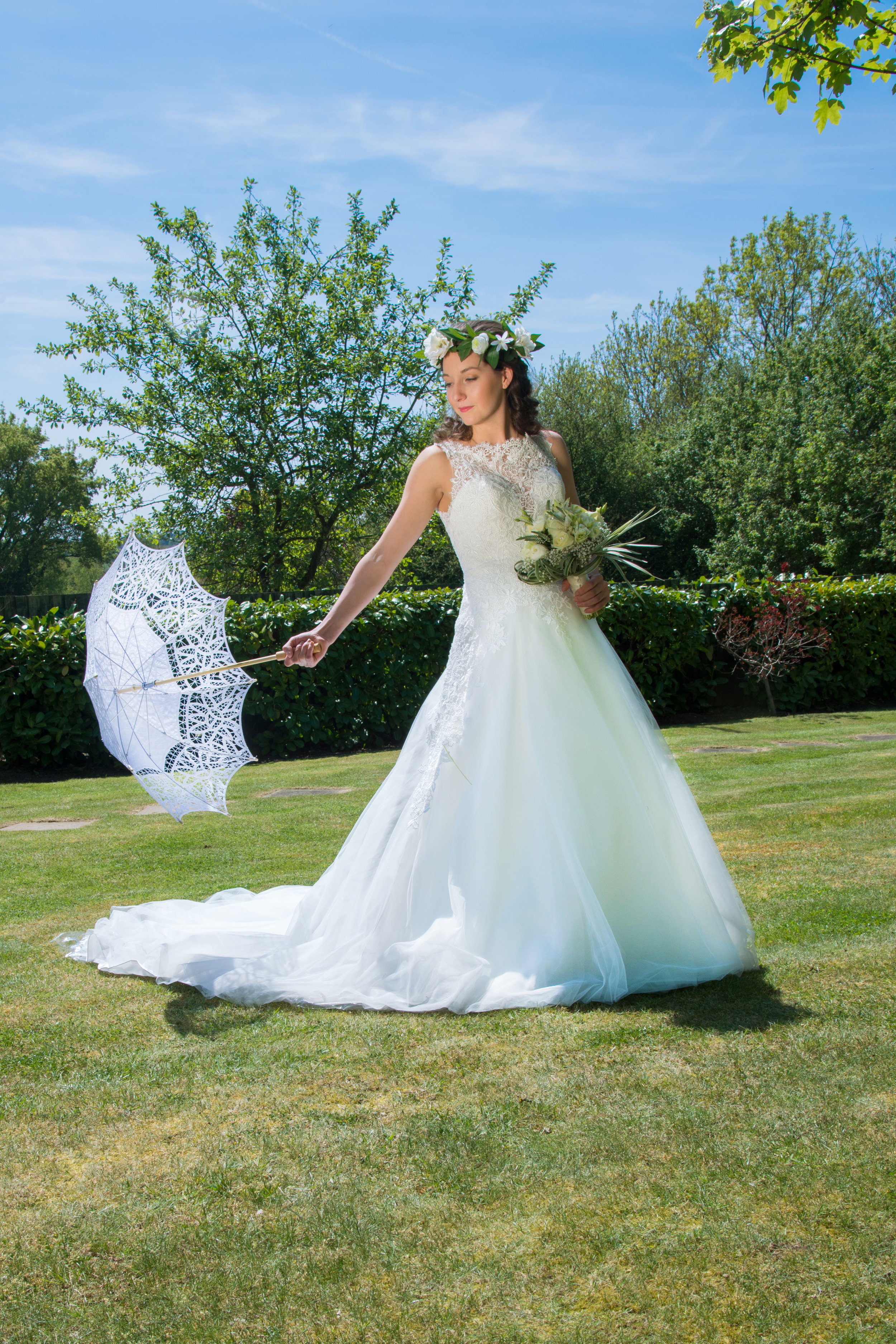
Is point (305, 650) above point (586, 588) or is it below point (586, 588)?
below

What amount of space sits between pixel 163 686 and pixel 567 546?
1572 millimetres

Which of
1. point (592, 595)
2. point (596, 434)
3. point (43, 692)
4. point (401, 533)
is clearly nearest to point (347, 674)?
point (43, 692)

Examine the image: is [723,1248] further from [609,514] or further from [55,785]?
[609,514]

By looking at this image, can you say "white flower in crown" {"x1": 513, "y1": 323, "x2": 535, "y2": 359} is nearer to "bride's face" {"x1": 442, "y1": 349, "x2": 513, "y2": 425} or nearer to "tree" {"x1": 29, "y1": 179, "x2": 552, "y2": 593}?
"bride's face" {"x1": 442, "y1": 349, "x2": 513, "y2": 425}

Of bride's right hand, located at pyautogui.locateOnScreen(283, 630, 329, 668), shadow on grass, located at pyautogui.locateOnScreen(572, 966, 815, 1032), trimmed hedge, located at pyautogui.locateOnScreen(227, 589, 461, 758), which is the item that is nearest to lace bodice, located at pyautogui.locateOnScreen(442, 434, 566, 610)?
bride's right hand, located at pyautogui.locateOnScreen(283, 630, 329, 668)

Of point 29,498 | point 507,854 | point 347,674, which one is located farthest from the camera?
point 29,498

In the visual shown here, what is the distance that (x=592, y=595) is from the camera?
3.89 m

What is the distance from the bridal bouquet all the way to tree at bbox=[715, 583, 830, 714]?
414 inches

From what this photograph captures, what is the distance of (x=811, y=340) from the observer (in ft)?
103

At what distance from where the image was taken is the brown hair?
13.6 feet

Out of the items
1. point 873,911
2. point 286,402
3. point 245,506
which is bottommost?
point 873,911

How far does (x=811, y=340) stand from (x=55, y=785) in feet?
92.4

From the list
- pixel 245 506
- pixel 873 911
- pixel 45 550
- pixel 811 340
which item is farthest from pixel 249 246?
pixel 45 550

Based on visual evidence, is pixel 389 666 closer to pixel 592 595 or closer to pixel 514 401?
pixel 514 401
